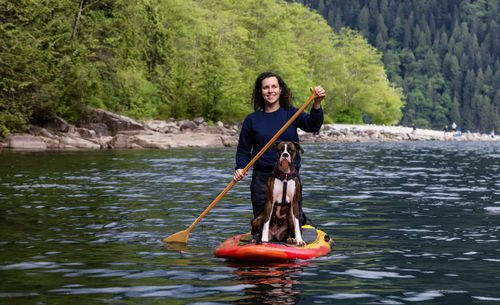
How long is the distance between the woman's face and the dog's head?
78cm

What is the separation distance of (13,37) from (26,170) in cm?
1163

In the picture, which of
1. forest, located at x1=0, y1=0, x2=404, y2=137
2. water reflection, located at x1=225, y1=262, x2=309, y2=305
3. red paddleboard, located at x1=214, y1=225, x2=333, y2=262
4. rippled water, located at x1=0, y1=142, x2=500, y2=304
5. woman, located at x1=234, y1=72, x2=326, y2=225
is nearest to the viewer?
water reflection, located at x1=225, y1=262, x2=309, y2=305

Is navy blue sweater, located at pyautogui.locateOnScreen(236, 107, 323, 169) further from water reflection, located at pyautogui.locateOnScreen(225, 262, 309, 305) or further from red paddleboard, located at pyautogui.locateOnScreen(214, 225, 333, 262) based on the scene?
water reflection, located at pyautogui.locateOnScreen(225, 262, 309, 305)

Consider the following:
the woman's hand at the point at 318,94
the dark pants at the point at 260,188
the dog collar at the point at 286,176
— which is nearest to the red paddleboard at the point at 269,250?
the dark pants at the point at 260,188

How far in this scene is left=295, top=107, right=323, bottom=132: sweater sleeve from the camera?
8.20 meters

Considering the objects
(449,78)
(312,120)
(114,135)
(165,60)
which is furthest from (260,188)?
(449,78)

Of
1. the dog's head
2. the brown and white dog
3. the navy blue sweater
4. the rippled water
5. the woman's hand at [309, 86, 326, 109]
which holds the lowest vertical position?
the rippled water

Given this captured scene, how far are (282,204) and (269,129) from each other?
993mm

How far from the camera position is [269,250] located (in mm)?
7938

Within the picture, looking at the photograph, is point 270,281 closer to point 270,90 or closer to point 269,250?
point 269,250

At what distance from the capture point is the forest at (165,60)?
1389 inches

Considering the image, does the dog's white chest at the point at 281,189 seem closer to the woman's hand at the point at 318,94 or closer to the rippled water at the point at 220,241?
the rippled water at the point at 220,241

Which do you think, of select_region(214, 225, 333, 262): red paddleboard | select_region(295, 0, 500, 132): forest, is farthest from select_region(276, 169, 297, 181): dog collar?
select_region(295, 0, 500, 132): forest

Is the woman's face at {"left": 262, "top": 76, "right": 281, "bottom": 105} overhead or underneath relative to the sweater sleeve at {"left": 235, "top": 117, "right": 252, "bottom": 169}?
overhead
